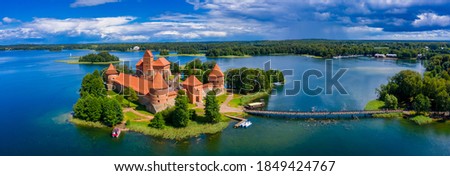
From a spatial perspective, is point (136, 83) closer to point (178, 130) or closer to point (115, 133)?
point (115, 133)

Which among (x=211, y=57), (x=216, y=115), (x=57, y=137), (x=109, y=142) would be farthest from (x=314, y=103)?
(x=211, y=57)

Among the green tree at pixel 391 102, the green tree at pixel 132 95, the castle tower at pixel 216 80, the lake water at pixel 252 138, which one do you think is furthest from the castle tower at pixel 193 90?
the green tree at pixel 391 102

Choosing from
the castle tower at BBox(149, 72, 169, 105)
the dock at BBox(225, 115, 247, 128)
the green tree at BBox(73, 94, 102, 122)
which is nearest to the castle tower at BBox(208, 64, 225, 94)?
the castle tower at BBox(149, 72, 169, 105)

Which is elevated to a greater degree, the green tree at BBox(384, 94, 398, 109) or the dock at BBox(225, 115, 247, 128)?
the green tree at BBox(384, 94, 398, 109)

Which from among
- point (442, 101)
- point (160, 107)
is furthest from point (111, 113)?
point (442, 101)

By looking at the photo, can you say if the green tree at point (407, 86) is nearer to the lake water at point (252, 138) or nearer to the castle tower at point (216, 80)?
the lake water at point (252, 138)

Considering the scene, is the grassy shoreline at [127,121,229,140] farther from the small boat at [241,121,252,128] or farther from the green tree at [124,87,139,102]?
the green tree at [124,87,139,102]

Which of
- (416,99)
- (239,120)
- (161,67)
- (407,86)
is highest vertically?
(161,67)
